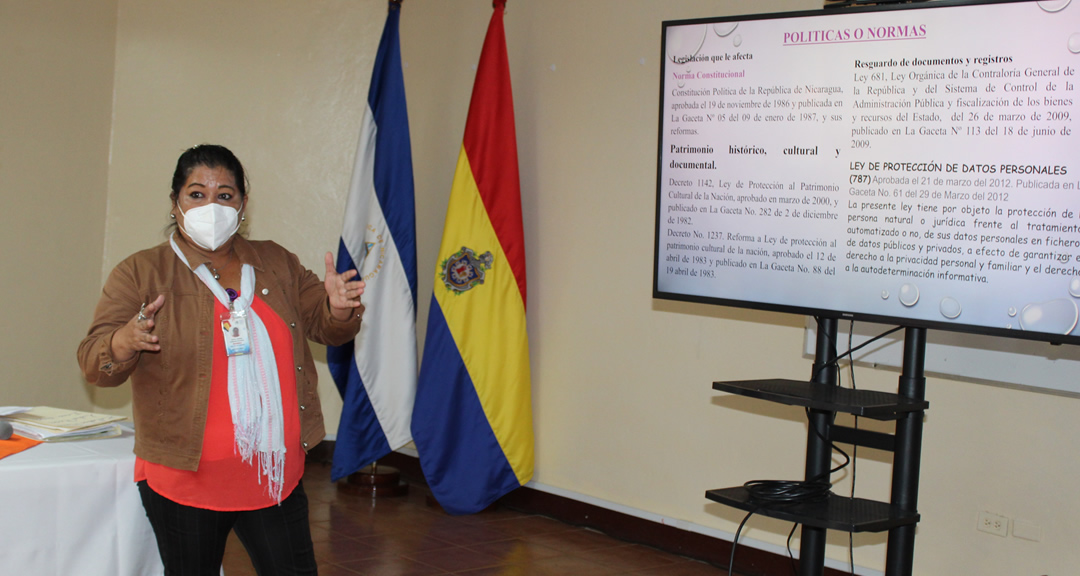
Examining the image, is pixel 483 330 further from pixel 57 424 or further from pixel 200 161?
pixel 200 161

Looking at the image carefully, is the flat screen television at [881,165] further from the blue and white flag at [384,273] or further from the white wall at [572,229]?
the blue and white flag at [384,273]

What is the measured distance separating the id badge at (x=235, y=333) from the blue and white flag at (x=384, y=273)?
2.24 metres

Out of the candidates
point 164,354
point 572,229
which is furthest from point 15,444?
point 572,229

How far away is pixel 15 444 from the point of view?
2195 millimetres

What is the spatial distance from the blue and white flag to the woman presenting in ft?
7.03

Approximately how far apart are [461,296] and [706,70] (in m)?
1.87

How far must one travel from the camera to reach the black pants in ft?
6.21

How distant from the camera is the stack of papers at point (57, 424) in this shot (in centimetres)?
231

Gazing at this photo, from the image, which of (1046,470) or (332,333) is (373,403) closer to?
(332,333)

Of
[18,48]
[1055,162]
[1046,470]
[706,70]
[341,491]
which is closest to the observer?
[1055,162]

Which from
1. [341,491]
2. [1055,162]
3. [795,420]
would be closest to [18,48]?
[341,491]

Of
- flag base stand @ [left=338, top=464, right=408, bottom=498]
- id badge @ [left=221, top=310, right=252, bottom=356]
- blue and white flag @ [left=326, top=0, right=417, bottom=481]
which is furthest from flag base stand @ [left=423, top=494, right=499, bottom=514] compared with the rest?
id badge @ [left=221, top=310, right=252, bottom=356]

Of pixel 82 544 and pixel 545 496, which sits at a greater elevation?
pixel 82 544

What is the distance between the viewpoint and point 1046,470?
110 inches
